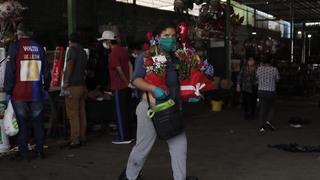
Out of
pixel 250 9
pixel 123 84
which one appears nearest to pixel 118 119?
pixel 123 84

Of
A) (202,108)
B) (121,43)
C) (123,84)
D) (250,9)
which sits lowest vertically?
(202,108)

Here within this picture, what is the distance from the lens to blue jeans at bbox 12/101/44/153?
6.79 meters

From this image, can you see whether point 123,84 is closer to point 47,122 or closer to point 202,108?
point 47,122

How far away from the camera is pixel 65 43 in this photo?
14281 mm

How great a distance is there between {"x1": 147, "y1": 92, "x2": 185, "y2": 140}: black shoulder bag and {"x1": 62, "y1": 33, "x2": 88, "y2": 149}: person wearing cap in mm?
3074

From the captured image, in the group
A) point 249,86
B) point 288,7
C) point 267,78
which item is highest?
point 288,7

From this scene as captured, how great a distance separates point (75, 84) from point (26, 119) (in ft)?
3.57

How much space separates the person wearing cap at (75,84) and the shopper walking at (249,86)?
192 inches

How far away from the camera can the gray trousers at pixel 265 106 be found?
385 inches

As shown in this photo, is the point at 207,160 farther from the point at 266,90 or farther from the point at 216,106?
the point at 216,106

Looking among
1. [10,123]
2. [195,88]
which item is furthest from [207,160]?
[10,123]

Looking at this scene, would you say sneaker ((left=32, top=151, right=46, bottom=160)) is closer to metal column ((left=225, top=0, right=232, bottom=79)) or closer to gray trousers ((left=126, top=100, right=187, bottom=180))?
gray trousers ((left=126, top=100, right=187, bottom=180))

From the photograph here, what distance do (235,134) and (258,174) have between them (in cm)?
311

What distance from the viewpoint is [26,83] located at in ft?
22.2
